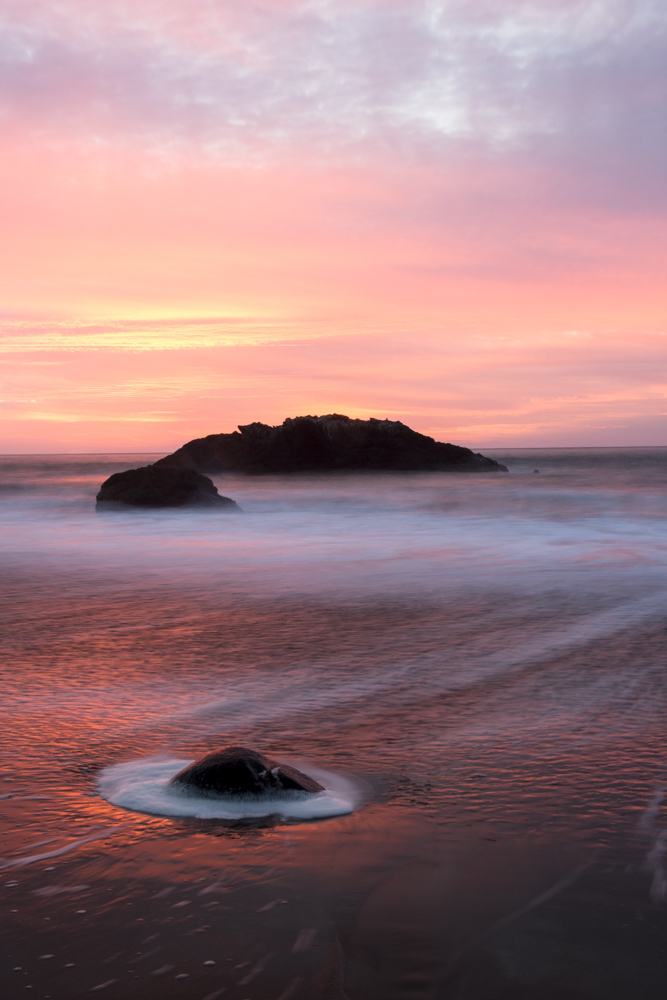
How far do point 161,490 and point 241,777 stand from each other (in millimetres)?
26248

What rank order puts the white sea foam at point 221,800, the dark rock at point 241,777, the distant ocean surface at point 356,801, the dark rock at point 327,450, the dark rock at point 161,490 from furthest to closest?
the dark rock at point 327,450 < the dark rock at point 161,490 < the dark rock at point 241,777 < the white sea foam at point 221,800 < the distant ocean surface at point 356,801

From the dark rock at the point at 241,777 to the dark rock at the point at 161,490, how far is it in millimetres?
25519

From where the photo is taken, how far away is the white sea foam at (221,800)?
4.20 m

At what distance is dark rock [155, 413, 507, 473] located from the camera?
Result: 248ft

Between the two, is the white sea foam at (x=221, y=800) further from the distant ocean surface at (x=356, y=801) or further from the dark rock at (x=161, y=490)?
the dark rock at (x=161, y=490)

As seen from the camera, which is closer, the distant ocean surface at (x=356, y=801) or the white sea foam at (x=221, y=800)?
the distant ocean surface at (x=356, y=801)

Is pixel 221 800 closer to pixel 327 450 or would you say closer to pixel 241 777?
pixel 241 777

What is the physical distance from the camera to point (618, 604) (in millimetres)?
11117

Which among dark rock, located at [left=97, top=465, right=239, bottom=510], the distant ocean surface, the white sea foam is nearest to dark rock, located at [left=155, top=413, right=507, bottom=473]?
dark rock, located at [left=97, top=465, right=239, bottom=510]

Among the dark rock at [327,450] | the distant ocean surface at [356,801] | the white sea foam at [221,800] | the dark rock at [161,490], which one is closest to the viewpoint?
the distant ocean surface at [356,801]

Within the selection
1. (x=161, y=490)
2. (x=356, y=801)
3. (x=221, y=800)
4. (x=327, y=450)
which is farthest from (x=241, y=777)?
(x=327, y=450)

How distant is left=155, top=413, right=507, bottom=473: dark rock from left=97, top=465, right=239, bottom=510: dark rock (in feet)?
139

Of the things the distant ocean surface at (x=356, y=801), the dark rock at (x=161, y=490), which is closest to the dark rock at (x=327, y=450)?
the dark rock at (x=161, y=490)

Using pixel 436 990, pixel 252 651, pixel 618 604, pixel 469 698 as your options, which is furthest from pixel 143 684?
pixel 618 604
